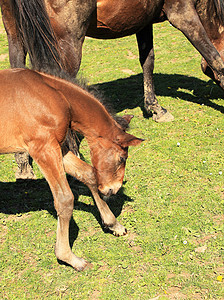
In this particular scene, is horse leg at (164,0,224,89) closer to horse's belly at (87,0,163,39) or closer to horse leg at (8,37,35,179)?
horse's belly at (87,0,163,39)

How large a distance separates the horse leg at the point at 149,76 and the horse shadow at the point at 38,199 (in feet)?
7.39

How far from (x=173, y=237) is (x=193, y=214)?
18.3 inches

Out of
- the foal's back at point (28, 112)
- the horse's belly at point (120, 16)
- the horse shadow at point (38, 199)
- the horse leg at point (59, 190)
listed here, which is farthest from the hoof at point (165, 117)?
the horse leg at point (59, 190)

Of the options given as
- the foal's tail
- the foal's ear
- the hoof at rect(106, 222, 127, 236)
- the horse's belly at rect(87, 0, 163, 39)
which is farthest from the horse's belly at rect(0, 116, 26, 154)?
the horse's belly at rect(87, 0, 163, 39)

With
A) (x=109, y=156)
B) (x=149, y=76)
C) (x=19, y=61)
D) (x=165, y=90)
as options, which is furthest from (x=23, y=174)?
(x=165, y=90)

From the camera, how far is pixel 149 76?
6863 mm

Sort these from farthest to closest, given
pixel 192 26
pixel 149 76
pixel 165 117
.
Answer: pixel 149 76, pixel 165 117, pixel 192 26

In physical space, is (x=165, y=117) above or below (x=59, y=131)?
below

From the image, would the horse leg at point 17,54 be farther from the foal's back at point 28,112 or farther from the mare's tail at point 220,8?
the mare's tail at point 220,8

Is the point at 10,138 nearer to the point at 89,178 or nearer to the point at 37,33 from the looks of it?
the point at 89,178

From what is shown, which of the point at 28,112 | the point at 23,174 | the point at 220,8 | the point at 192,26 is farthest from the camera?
the point at 220,8

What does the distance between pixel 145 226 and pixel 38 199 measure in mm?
1596

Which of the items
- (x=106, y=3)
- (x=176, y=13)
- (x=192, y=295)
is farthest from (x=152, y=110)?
(x=192, y=295)

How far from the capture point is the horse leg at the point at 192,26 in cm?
587
